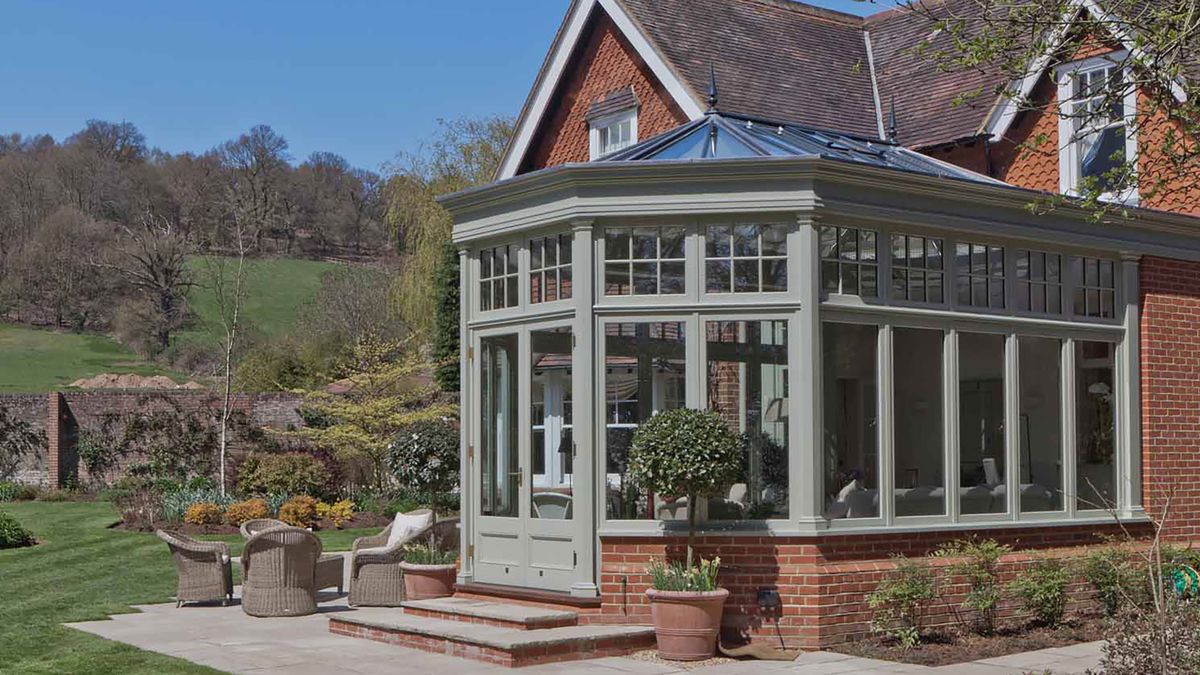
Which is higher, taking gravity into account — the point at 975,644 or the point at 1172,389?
the point at 1172,389

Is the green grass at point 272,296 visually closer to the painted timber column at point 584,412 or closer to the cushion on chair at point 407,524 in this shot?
the cushion on chair at point 407,524

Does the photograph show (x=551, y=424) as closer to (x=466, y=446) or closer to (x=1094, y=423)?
(x=466, y=446)

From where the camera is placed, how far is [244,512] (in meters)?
21.8

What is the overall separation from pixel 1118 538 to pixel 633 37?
9274 mm

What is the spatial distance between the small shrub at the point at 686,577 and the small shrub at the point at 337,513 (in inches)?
524

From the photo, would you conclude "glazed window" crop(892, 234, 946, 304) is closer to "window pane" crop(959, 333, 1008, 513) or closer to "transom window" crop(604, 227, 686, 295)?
"window pane" crop(959, 333, 1008, 513)

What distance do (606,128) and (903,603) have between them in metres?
10.4

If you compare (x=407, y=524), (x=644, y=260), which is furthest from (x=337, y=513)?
(x=644, y=260)

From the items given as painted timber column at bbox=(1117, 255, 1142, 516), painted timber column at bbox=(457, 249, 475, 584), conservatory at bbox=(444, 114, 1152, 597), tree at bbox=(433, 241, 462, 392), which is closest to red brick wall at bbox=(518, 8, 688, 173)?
conservatory at bbox=(444, 114, 1152, 597)

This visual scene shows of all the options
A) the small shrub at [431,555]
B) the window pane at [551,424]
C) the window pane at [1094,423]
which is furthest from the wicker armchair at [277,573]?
the window pane at [1094,423]

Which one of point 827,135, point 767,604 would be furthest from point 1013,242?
point 767,604

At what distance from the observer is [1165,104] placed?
9.70 metres

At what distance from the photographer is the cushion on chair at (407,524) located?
47.1 ft

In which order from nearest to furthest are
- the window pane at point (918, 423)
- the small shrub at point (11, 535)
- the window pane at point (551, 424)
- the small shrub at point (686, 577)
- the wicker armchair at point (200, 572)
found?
1. the small shrub at point (686, 577)
2. the window pane at point (551, 424)
3. the window pane at point (918, 423)
4. the wicker armchair at point (200, 572)
5. the small shrub at point (11, 535)
